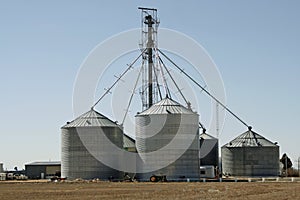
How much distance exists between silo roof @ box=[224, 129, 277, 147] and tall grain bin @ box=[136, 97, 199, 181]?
16.6 metres

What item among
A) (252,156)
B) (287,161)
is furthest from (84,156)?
(287,161)

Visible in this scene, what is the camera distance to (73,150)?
330ft

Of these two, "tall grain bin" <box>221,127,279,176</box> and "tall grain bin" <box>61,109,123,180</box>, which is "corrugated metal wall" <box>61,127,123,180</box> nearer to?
"tall grain bin" <box>61,109,123,180</box>

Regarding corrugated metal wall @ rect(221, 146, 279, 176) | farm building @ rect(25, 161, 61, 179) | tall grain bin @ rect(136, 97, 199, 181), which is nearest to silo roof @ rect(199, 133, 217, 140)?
corrugated metal wall @ rect(221, 146, 279, 176)

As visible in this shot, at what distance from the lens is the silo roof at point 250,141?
109 metres

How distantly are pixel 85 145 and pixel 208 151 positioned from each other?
2939cm

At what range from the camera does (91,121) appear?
10206 cm

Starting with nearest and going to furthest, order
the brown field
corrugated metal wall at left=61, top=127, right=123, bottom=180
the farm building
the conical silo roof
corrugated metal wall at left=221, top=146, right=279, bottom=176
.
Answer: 1. the brown field
2. corrugated metal wall at left=61, top=127, right=123, bottom=180
3. corrugated metal wall at left=221, top=146, right=279, bottom=176
4. the conical silo roof
5. the farm building

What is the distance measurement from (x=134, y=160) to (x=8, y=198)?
50.5 meters

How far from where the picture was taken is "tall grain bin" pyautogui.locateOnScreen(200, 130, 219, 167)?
119875 mm

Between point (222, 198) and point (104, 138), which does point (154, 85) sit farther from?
point (222, 198)

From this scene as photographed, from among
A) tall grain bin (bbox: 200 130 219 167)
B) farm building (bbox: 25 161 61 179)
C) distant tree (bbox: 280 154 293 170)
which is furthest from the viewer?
distant tree (bbox: 280 154 293 170)

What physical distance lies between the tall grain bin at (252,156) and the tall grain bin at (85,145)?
21.7 meters

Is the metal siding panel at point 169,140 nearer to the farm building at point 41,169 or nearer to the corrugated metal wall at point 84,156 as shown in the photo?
the corrugated metal wall at point 84,156
